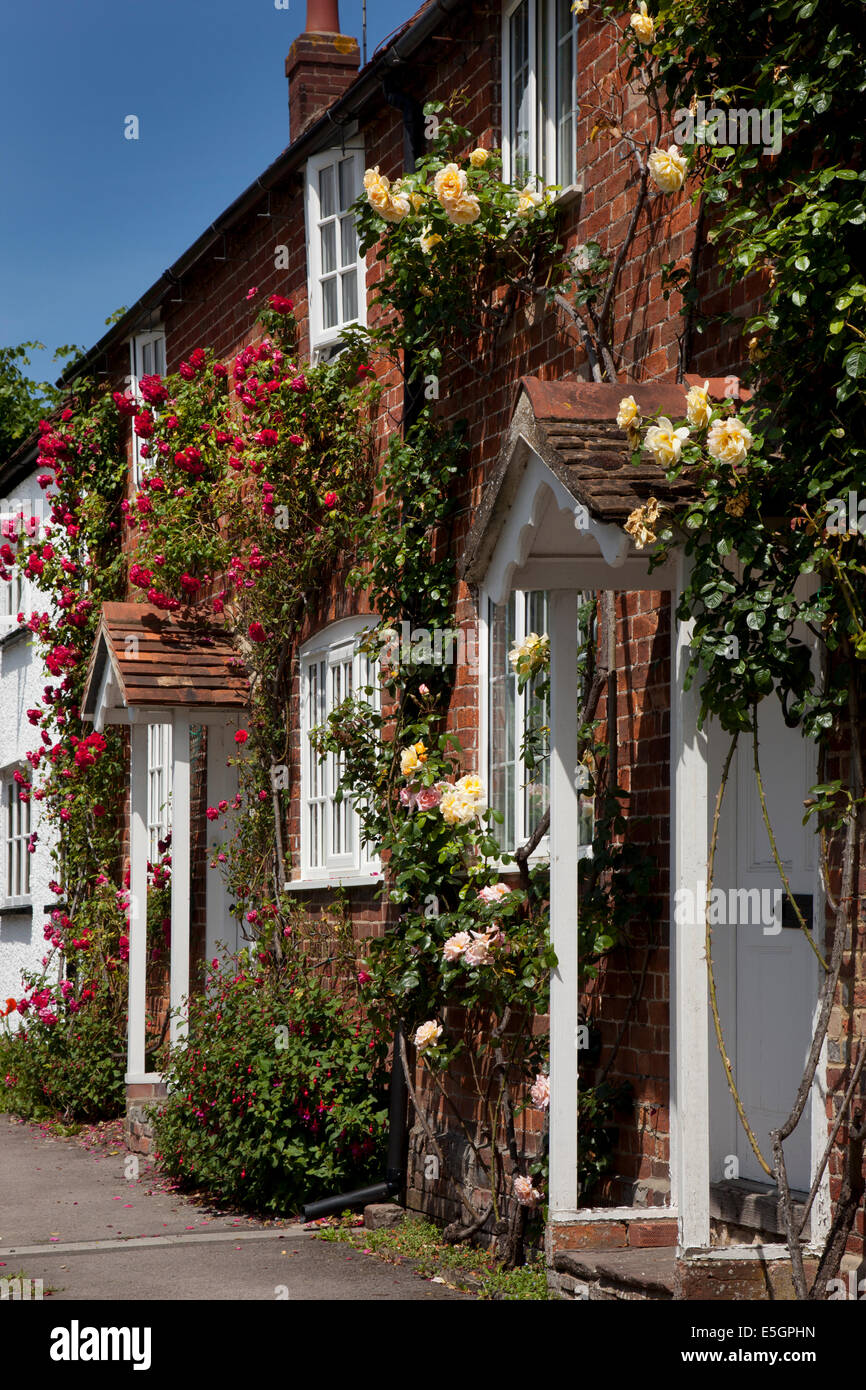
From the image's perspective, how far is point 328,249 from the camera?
11.2 meters

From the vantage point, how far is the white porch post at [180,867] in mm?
11836

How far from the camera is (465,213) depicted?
7.87m

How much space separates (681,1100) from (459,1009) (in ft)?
10.3

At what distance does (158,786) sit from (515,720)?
688 cm

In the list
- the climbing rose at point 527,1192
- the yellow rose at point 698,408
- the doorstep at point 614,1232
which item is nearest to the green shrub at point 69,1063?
the climbing rose at point 527,1192

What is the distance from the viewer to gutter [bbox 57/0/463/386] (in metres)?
9.22

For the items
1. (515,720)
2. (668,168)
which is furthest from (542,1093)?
(668,168)

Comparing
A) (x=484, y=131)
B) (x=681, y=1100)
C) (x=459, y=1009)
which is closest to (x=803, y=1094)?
(x=681, y=1100)

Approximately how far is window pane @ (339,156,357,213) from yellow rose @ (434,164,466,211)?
10.2ft

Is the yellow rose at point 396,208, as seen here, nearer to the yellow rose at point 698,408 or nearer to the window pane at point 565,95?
the window pane at point 565,95

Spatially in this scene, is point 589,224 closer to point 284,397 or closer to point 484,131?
point 484,131

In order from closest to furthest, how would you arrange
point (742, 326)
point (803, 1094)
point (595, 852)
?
point (803, 1094)
point (742, 326)
point (595, 852)

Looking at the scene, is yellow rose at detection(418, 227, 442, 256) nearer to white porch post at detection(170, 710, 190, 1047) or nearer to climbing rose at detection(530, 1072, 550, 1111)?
climbing rose at detection(530, 1072, 550, 1111)

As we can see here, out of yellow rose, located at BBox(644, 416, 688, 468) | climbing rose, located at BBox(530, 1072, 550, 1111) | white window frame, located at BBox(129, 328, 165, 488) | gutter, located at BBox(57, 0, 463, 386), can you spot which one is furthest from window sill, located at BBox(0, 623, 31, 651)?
yellow rose, located at BBox(644, 416, 688, 468)
